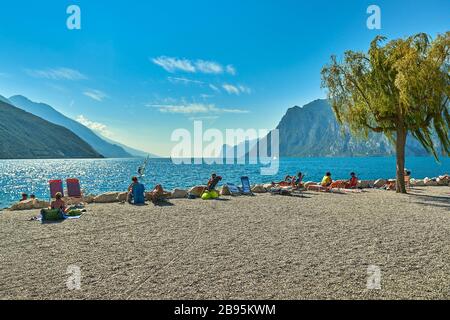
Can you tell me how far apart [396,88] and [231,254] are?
53.4 ft

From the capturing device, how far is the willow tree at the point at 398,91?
16.0 m

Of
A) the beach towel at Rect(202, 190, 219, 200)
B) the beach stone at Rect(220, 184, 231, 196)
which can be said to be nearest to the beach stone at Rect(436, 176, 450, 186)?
the beach stone at Rect(220, 184, 231, 196)

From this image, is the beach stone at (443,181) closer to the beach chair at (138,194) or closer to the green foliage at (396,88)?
the green foliage at (396,88)

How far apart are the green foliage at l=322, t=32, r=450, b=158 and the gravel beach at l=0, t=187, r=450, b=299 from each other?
23.6 feet

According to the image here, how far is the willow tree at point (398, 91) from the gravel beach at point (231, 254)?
7.10 m

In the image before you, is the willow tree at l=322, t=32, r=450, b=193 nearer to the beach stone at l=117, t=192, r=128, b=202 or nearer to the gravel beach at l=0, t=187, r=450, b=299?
the gravel beach at l=0, t=187, r=450, b=299

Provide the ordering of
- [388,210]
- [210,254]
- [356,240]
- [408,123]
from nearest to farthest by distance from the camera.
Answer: [210,254] < [356,240] < [388,210] < [408,123]

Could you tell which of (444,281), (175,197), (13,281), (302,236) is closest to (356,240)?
(302,236)

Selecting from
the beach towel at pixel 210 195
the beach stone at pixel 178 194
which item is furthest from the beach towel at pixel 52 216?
the beach towel at pixel 210 195

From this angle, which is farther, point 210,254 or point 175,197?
point 175,197

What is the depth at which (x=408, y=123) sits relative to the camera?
18.4 m
